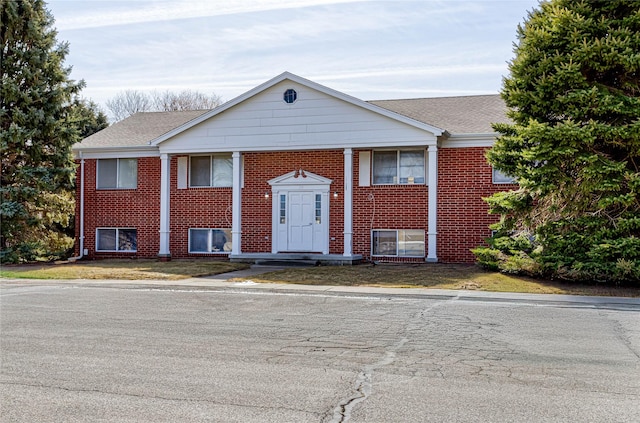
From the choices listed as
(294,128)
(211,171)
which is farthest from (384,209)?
(211,171)

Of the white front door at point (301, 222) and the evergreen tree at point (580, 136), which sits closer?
the evergreen tree at point (580, 136)

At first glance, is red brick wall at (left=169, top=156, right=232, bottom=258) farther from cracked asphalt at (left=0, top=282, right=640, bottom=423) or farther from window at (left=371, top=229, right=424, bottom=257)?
cracked asphalt at (left=0, top=282, right=640, bottom=423)

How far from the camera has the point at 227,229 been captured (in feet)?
79.6

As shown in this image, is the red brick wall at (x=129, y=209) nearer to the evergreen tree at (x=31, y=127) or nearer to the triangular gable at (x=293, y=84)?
the evergreen tree at (x=31, y=127)

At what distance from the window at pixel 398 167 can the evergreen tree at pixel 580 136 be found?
5.80 m

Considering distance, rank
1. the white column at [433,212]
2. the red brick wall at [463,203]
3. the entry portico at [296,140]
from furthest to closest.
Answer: the entry portico at [296,140] < the red brick wall at [463,203] < the white column at [433,212]

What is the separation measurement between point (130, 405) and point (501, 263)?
13315 millimetres

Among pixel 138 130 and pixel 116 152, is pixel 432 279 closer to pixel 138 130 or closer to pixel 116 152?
pixel 116 152

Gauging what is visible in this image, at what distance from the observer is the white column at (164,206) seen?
24062 mm

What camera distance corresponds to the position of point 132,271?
19000mm

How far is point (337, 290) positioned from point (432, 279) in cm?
310

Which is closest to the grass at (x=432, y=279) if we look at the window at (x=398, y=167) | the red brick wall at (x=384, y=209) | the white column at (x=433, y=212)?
the white column at (x=433, y=212)

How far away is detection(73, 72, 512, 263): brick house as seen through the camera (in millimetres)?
21562

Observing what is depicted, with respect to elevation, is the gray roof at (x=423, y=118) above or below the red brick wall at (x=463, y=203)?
above
